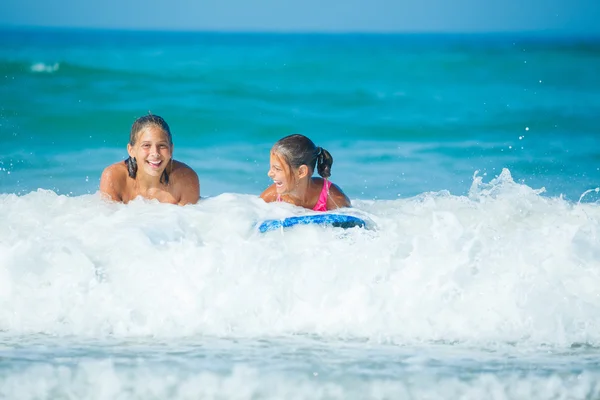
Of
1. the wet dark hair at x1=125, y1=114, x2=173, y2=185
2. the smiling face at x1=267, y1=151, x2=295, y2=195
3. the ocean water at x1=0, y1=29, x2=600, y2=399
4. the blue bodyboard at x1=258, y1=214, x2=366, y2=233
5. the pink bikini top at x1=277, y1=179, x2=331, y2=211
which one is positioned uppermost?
the wet dark hair at x1=125, y1=114, x2=173, y2=185

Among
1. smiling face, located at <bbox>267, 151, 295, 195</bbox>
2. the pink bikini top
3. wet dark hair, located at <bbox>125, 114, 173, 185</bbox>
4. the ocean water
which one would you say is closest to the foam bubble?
the ocean water

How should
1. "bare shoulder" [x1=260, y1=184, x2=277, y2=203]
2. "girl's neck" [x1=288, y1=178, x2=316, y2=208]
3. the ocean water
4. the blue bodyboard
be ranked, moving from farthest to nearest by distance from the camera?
"bare shoulder" [x1=260, y1=184, x2=277, y2=203] < "girl's neck" [x1=288, y1=178, x2=316, y2=208] < the blue bodyboard < the ocean water

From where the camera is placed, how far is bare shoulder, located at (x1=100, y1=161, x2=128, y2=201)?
4.45 meters

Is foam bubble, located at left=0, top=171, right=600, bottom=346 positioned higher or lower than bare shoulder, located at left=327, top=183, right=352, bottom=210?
lower

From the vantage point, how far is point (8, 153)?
9172 millimetres

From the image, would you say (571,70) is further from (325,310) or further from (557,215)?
(325,310)

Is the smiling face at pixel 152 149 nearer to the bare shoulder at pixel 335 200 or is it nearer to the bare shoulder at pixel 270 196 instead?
the bare shoulder at pixel 270 196

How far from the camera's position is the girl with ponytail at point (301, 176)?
4154 millimetres

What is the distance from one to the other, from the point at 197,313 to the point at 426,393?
0.98m

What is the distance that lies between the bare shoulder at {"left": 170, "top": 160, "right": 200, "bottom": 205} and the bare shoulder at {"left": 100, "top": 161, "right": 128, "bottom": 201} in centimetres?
25

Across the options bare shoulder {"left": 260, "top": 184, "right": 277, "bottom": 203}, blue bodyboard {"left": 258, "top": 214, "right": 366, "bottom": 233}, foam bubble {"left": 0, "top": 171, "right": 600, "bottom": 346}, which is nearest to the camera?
foam bubble {"left": 0, "top": 171, "right": 600, "bottom": 346}

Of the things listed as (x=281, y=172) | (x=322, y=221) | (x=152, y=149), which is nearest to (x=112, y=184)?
(x=152, y=149)

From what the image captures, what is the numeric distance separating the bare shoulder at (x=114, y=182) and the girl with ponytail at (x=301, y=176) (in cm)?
73

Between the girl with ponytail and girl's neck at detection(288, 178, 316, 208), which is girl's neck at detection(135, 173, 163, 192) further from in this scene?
girl's neck at detection(288, 178, 316, 208)
